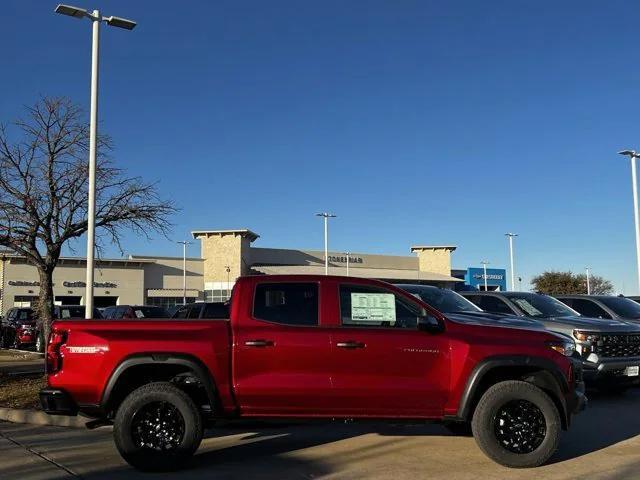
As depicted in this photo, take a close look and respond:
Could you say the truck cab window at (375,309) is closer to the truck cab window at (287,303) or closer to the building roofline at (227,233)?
the truck cab window at (287,303)

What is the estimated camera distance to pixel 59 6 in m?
11.7

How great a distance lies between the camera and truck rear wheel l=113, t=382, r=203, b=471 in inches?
258

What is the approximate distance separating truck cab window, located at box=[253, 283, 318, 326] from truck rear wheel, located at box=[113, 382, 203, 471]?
3.98 feet

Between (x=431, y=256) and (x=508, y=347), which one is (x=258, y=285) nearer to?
(x=508, y=347)

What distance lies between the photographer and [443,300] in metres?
11.4

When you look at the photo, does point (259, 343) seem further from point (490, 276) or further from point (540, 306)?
point (490, 276)

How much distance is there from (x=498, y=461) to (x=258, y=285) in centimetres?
315

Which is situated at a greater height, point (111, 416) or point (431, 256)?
point (431, 256)

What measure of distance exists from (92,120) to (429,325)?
27.1 ft

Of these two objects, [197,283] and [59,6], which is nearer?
[59,6]

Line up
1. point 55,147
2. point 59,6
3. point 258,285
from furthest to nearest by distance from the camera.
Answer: point 55,147 → point 59,6 → point 258,285

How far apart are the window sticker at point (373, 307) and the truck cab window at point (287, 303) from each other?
1.43 ft

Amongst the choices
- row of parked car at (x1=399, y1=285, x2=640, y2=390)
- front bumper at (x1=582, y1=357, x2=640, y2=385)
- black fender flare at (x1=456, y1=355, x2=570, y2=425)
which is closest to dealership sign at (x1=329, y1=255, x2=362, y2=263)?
row of parked car at (x1=399, y1=285, x2=640, y2=390)

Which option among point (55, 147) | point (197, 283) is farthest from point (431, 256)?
point (55, 147)
